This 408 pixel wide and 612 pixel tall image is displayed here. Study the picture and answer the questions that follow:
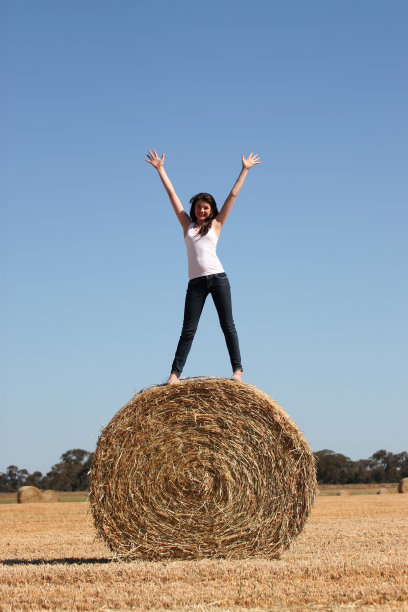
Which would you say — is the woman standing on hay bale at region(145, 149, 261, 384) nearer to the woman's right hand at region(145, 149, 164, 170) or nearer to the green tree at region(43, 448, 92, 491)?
the woman's right hand at region(145, 149, 164, 170)

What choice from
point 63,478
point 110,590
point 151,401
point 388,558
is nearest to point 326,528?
point 388,558

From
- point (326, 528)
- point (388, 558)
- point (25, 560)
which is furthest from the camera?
point (326, 528)

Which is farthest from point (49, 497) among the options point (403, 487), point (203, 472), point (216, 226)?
point (216, 226)

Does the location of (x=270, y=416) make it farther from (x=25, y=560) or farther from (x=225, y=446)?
(x=25, y=560)

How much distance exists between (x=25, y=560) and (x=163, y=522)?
1.72 m

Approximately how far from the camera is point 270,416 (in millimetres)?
7367

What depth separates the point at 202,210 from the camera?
7773 mm

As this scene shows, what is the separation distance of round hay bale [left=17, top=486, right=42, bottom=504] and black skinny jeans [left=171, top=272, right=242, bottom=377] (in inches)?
849

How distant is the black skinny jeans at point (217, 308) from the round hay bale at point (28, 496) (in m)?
21.6

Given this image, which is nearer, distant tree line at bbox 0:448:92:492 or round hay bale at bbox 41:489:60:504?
round hay bale at bbox 41:489:60:504

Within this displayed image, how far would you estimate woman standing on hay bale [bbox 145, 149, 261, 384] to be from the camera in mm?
7520

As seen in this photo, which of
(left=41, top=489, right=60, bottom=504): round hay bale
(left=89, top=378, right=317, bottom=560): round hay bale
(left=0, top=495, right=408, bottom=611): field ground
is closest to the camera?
(left=0, top=495, right=408, bottom=611): field ground

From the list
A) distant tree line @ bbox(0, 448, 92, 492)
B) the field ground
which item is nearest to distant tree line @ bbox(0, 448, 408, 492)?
distant tree line @ bbox(0, 448, 92, 492)

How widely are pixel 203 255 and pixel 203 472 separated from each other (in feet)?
6.92
